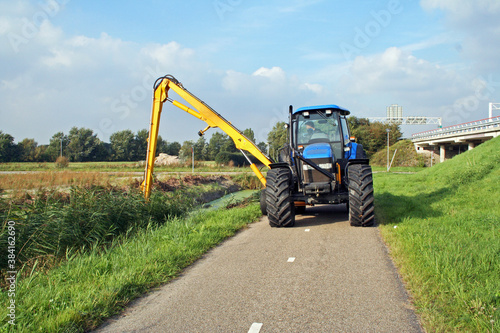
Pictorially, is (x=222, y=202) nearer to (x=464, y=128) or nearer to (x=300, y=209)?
(x=300, y=209)

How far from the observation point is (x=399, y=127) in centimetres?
6969

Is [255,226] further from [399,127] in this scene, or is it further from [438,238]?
[399,127]

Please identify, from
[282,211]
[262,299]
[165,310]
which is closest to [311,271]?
[262,299]

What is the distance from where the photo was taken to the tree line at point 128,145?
129 ft

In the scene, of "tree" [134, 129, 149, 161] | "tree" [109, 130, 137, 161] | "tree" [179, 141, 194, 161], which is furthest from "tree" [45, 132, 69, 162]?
"tree" [179, 141, 194, 161]

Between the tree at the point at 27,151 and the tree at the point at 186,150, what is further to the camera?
the tree at the point at 186,150

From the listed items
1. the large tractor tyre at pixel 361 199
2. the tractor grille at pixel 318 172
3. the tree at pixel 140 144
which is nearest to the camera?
the large tractor tyre at pixel 361 199

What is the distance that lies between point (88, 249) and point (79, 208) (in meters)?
1.22

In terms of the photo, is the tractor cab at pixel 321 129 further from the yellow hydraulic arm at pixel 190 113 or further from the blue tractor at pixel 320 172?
the yellow hydraulic arm at pixel 190 113

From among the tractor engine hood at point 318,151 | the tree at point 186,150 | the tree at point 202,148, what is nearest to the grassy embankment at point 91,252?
the tractor engine hood at point 318,151

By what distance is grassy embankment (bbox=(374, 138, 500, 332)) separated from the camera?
359 centimetres

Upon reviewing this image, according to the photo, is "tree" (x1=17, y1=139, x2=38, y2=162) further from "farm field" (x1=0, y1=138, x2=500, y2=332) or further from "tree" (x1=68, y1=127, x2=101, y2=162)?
"farm field" (x1=0, y1=138, x2=500, y2=332)

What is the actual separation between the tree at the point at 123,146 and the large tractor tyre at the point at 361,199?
169ft

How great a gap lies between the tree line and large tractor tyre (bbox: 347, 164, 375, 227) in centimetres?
1093
